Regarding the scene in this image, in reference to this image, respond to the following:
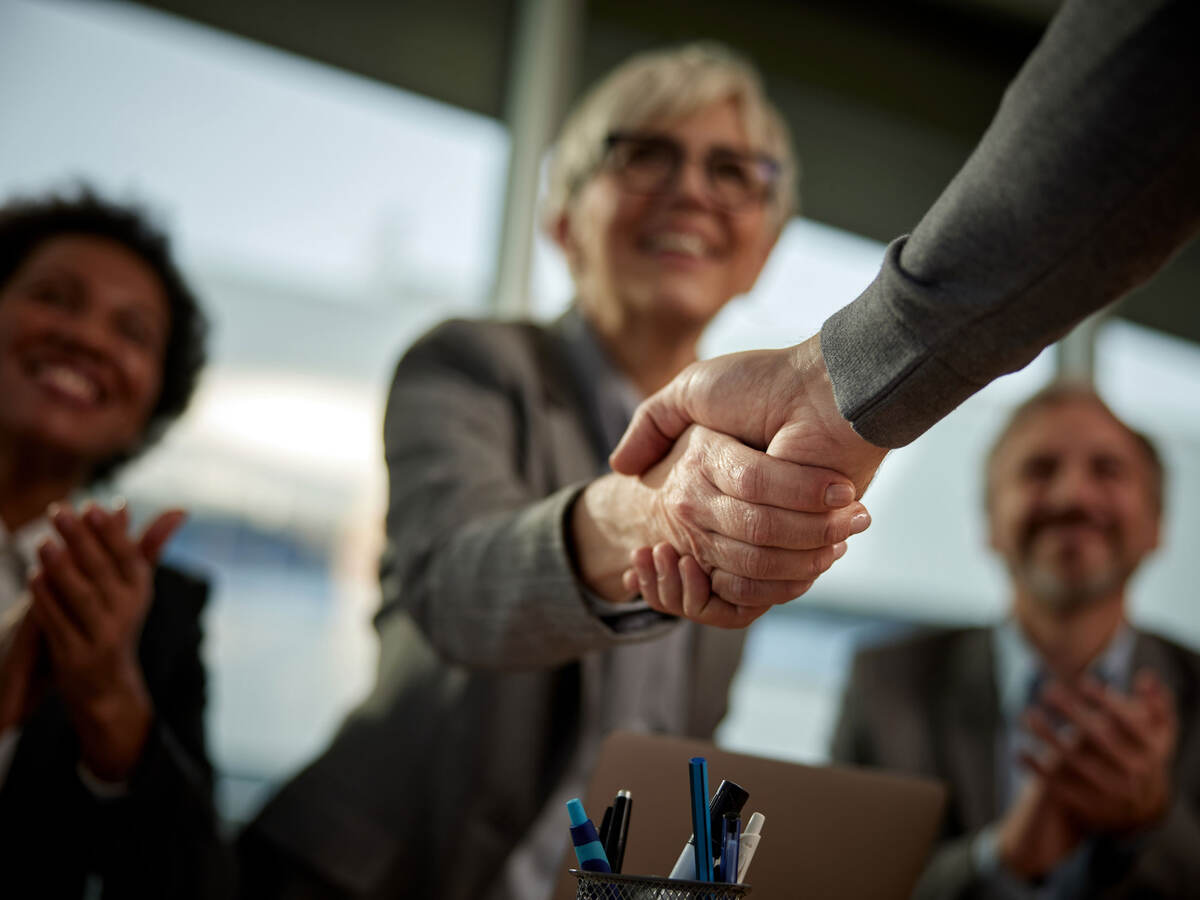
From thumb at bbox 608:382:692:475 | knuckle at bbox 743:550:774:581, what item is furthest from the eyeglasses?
knuckle at bbox 743:550:774:581

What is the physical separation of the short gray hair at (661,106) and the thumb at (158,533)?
23.4 inches

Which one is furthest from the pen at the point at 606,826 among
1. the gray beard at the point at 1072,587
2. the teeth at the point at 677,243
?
the gray beard at the point at 1072,587

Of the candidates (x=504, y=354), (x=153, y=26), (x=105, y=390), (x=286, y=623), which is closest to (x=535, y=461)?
(x=504, y=354)

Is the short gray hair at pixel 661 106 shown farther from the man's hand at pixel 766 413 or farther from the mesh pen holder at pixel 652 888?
the mesh pen holder at pixel 652 888

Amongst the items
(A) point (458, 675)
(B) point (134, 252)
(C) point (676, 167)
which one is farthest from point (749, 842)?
(B) point (134, 252)

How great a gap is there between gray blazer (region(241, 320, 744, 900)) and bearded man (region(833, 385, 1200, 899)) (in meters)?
0.42

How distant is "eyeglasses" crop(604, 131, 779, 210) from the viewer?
1.07 m

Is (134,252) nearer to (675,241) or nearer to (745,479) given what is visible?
(675,241)

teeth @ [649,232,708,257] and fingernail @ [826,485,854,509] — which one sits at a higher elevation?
teeth @ [649,232,708,257]

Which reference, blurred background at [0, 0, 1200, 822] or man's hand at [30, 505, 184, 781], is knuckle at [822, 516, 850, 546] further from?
blurred background at [0, 0, 1200, 822]

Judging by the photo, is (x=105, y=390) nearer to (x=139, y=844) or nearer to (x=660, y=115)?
(x=139, y=844)

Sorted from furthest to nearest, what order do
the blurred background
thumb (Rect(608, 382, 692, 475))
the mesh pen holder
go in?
1. the blurred background
2. thumb (Rect(608, 382, 692, 475))
3. the mesh pen holder

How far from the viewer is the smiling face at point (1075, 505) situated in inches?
61.9

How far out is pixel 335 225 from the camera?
207 cm
